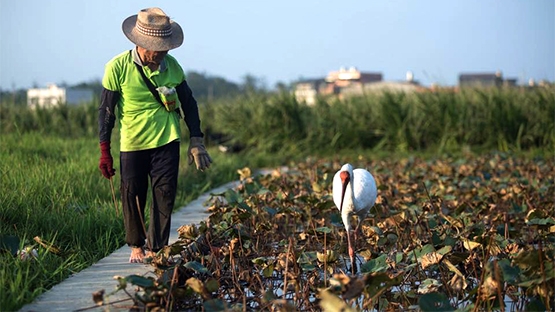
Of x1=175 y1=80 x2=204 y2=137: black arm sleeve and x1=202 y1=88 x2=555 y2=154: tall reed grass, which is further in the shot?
x1=202 y1=88 x2=555 y2=154: tall reed grass

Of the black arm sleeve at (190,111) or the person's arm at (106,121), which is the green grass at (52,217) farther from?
the black arm sleeve at (190,111)

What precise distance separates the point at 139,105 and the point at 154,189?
0.57m

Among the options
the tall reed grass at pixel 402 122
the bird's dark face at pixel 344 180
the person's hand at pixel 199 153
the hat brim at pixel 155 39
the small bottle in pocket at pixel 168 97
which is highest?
the hat brim at pixel 155 39

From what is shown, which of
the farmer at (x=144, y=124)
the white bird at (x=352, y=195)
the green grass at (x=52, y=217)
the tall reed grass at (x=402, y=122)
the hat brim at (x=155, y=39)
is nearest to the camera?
the green grass at (x=52, y=217)

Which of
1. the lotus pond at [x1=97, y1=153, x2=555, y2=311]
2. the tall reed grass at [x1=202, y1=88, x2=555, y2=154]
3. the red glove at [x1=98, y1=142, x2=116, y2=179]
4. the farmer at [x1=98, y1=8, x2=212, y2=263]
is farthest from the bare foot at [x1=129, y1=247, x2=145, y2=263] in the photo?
the tall reed grass at [x1=202, y1=88, x2=555, y2=154]

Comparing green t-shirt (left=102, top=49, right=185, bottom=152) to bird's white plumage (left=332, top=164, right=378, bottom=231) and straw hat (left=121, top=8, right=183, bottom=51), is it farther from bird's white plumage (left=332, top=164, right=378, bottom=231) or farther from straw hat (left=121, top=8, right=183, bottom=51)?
bird's white plumage (left=332, top=164, right=378, bottom=231)

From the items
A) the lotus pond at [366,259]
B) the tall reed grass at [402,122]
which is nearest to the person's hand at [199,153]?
the lotus pond at [366,259]

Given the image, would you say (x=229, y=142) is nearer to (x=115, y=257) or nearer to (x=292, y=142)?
(x=292, y=142)

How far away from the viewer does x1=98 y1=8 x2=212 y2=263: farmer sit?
17.8 ft

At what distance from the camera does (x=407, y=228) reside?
6.23 m

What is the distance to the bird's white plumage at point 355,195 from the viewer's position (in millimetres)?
6055

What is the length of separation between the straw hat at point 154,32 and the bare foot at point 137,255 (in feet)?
4.30

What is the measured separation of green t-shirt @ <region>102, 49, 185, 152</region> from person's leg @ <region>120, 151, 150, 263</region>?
0.07 meters

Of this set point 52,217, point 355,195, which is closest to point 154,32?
point 52,217
